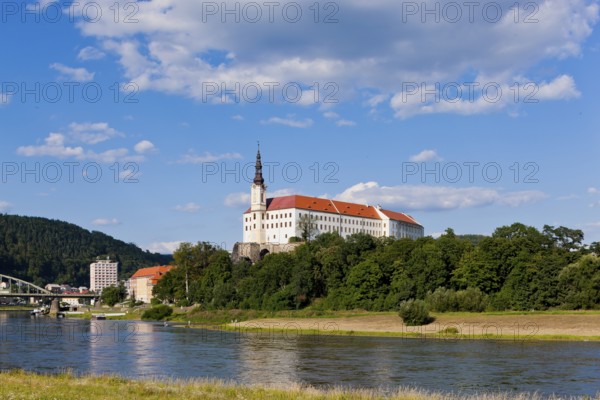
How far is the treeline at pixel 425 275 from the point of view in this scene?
77312 mm

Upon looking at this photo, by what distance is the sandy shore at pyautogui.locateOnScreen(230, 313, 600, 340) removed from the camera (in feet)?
203

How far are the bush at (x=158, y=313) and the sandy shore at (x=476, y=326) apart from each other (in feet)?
129

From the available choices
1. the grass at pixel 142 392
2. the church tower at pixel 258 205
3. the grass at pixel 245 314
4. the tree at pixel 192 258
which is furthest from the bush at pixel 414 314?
the church tower at pixel 258 205

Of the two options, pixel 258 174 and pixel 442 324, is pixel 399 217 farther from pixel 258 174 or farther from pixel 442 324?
pixel 442 324

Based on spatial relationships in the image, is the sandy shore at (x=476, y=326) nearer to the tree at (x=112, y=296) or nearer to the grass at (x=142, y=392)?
the grass at (x=142, y=392)

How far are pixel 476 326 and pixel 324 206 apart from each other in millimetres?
98857

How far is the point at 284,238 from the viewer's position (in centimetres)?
15512

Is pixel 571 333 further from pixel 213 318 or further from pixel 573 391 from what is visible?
pixel 213 318

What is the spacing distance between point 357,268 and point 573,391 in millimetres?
63157

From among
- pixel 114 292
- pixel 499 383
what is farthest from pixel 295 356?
pixel 114 292

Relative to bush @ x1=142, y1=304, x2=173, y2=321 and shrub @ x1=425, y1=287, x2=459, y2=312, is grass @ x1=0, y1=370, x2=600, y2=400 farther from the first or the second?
bush @ x1=142, y1=304, x2=173, y2=321

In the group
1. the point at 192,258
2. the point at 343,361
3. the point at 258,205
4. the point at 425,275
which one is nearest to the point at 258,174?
the point at 258,205

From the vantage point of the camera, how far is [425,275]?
3423 inches

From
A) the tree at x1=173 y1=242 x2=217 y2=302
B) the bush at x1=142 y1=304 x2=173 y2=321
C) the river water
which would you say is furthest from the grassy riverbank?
the tree at x1=173 y1=242 x2=217 y2=302
